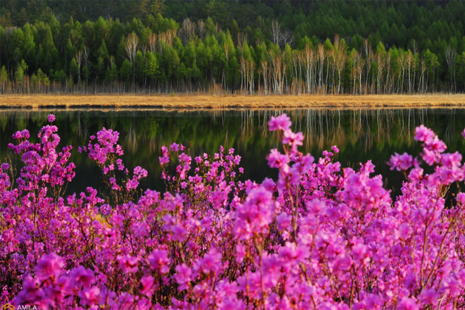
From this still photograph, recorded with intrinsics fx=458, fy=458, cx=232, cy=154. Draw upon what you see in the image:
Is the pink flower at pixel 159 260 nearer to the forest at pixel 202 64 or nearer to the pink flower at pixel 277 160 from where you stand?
the pink flower at pixel 277 160

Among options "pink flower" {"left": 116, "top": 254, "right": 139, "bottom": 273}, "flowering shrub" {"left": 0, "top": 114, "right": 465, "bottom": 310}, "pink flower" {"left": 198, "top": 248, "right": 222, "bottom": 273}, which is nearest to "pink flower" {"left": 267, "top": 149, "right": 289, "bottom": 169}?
"flowering shrub" {"left": 0, "top": 114, "right": 465, "bottom": 310}

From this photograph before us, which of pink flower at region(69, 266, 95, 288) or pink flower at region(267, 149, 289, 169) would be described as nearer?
pink flower at region(69, 266, 95, 288)

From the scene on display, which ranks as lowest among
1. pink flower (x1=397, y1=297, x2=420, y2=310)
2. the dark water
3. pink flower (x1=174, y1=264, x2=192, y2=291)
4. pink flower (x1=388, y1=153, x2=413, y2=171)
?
the dark water

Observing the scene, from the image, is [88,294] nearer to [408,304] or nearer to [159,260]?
[159,260]

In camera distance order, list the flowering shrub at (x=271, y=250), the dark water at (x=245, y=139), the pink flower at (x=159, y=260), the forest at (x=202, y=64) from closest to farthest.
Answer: the flowering shrub at (x=271, y=250) < the pink flower at (x=159, y=260) < the dark water at (x=245, y=139) < the forest at (x=202, y=64)

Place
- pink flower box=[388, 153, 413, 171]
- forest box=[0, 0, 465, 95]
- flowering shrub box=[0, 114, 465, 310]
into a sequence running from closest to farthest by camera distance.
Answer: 1. flowering shrub box=[0, 114, 465, 310]
2. pink flower box=[388, 153, 413, 171]
3. forest box=[0, 0, 465, 95]

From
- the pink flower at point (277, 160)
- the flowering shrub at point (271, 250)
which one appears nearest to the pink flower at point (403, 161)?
the flowering shrub at point (271, 250)

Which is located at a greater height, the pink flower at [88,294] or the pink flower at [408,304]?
the pink flower at [88,294]

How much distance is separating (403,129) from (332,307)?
81.9 ft

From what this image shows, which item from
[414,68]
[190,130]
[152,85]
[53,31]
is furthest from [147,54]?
[190,130]

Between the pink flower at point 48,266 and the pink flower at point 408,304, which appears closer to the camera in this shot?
the pink flower at point 48,266

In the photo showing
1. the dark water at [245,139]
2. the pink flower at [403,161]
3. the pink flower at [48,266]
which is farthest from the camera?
the dark water at [245,139]

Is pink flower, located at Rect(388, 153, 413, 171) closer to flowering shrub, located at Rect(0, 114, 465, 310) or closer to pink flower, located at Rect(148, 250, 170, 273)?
flowering shrub, located at Rect(0, 114, 465, 310)

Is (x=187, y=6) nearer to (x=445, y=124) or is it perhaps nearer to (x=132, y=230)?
(x=445, y=124)
